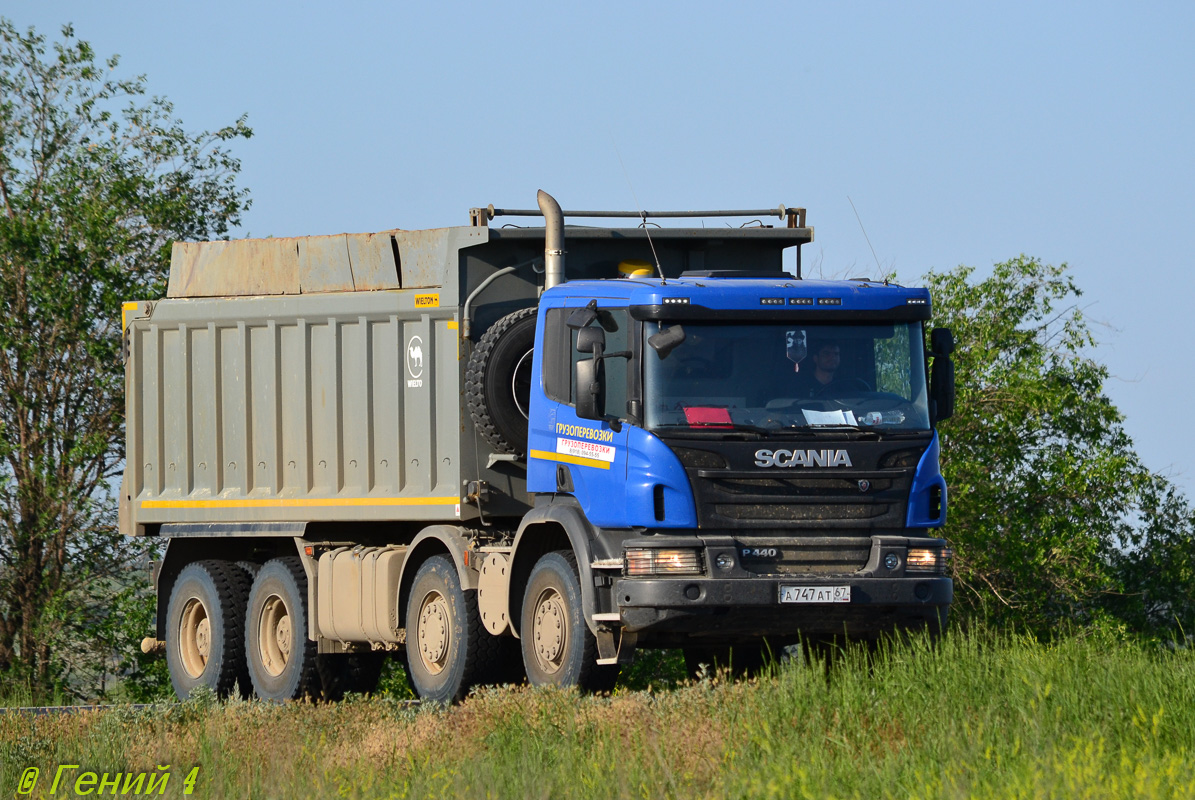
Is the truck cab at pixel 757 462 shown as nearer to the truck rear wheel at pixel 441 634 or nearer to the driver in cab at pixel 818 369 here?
the driver in cab at pixel 818 369

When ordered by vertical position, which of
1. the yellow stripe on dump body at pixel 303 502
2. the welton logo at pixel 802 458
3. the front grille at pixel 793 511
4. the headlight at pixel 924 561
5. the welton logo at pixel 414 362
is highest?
the welton logo at pixel 414 362

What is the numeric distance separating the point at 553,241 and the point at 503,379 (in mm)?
1049

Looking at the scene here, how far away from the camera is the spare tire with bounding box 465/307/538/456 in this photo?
41.3 feet

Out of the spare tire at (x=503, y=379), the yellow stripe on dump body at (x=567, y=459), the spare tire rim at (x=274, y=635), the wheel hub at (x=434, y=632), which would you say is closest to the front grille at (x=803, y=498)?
the yellow stripe on dump body at (x=567, y=459)

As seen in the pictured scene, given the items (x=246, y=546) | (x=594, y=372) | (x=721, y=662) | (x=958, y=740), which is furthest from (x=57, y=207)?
(x=958, y=740)

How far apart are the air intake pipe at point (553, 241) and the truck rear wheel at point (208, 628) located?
4.60 meters

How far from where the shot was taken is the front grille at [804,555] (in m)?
10.8

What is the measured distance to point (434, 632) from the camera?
13320 millimetres

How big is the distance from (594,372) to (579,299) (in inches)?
31.3

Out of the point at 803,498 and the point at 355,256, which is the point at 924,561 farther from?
the point at 355,256

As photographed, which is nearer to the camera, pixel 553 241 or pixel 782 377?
pixel 782 377

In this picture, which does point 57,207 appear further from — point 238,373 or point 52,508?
point 238,373

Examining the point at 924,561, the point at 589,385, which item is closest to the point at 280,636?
the point at 589,385

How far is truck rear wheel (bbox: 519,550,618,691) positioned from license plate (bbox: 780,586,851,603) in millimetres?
1321
